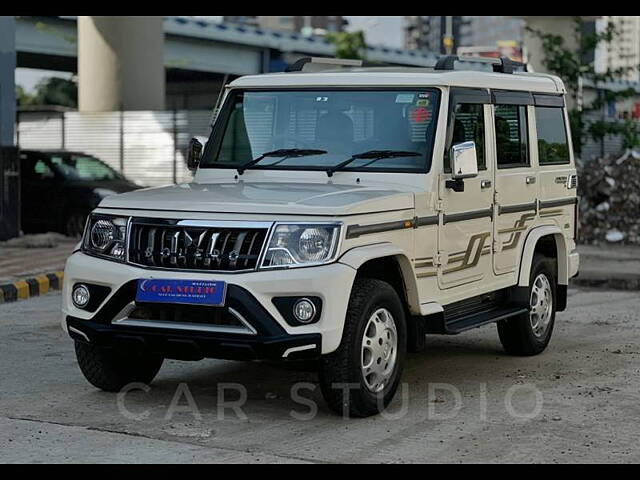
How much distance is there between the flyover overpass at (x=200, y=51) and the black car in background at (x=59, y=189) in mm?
20074

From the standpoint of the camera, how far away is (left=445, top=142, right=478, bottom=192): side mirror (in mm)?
7801

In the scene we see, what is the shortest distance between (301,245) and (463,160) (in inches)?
60.6

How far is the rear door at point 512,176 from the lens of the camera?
886 centimetres

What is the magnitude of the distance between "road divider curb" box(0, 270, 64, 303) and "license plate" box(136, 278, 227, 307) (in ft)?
19.7

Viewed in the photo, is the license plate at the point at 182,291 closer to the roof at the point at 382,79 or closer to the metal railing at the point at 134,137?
the roof at the point at 382,79

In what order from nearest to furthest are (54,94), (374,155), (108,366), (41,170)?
(108,366) → (374,155) → (41,170) → (54,94)

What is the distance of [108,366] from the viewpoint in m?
7.77

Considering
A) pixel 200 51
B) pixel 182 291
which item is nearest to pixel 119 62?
pixel 200 51

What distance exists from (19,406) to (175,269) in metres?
1.37

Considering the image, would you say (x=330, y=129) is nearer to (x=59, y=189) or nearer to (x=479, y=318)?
(x=479, y=318)

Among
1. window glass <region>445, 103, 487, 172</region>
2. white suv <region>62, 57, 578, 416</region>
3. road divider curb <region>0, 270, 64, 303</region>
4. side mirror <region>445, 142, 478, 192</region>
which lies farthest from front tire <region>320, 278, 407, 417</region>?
road divider curb <region>0, 270, 64, 303</region>

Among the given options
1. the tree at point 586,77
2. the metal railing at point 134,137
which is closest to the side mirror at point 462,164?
the tree at point 586,77

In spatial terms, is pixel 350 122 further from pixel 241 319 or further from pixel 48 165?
pixel 48 165

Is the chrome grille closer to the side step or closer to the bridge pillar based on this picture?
the side step
